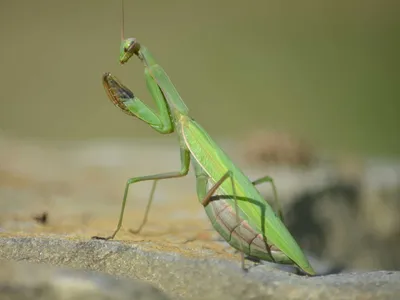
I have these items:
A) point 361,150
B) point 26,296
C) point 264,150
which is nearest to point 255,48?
point 361,150

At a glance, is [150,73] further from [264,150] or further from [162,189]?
[264,150]

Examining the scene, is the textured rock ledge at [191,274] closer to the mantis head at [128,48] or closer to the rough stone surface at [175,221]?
the rough stone surface at [175,221]

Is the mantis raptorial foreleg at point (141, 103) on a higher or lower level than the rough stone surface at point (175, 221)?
higher

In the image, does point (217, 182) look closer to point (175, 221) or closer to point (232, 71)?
point (175, 221)

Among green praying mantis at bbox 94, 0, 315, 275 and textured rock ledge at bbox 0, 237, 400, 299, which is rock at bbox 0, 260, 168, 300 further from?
green praying mantis at bbox 94, 0, 315, 275

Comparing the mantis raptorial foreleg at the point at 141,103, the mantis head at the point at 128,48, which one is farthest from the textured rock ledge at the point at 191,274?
the mantis head at the point at 128,48

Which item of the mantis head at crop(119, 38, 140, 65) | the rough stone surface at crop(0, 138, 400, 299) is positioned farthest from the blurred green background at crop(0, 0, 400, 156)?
the mantis head at crop(119, 38, 140, 65)
